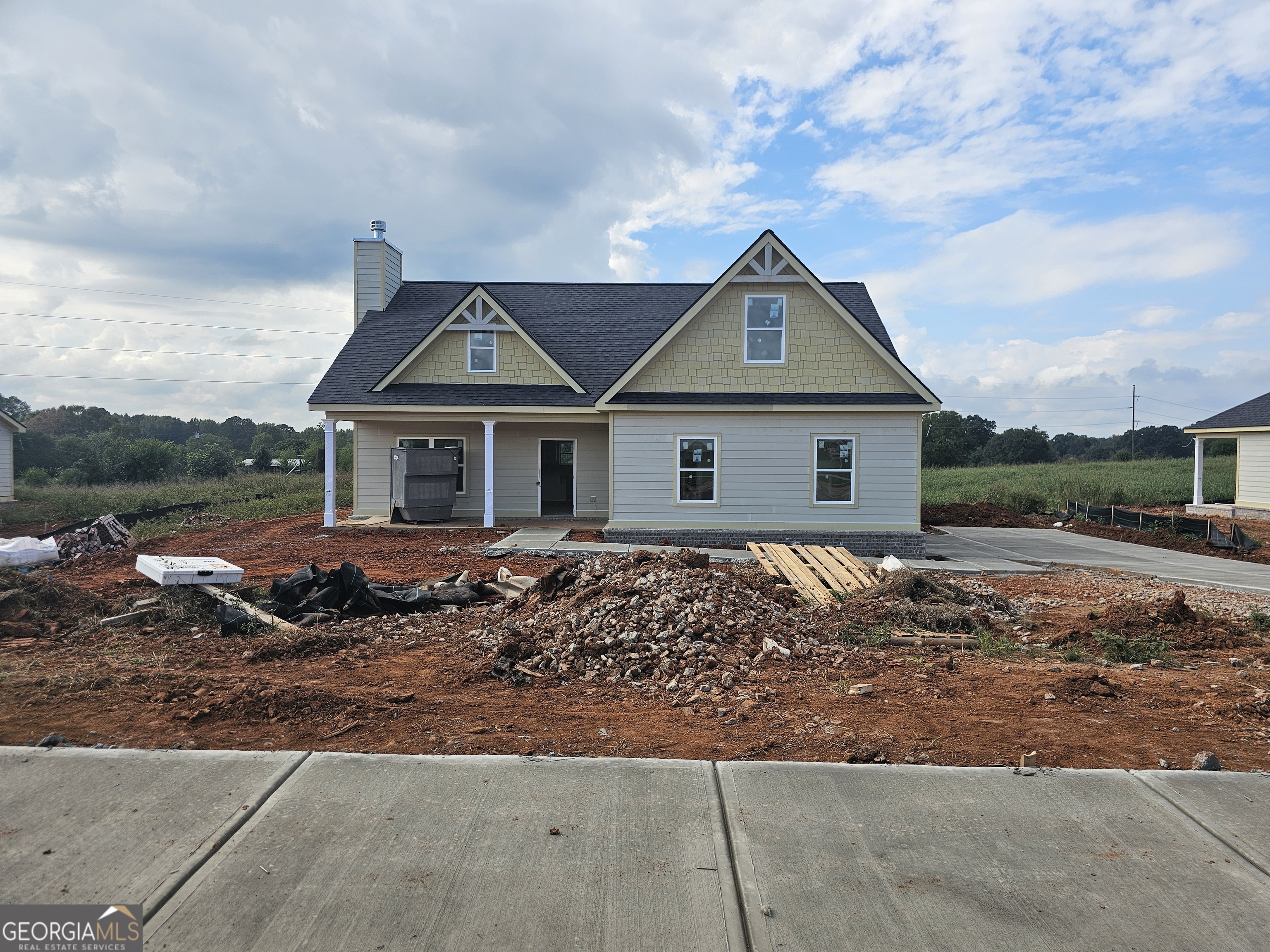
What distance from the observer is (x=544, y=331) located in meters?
22.0

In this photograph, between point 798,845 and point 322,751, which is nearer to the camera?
point 798,845

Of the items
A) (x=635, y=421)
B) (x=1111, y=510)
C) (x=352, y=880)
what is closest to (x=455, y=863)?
(x=352, y=880)

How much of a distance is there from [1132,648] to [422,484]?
15.7 meters

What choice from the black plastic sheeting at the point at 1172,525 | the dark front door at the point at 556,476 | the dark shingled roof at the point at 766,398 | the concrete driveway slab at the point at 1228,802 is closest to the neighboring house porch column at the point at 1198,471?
the black plastic sheeting at the point at 1172,525

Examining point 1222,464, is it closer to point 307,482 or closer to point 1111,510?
point 1111,510

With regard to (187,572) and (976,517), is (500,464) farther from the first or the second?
(976,517)

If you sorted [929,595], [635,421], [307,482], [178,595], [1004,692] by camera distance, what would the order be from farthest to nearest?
1. [307,482]
2. [635,421]
3. [929,595]
4. [178,595]
5. [1004,692]

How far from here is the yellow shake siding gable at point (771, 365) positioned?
17172 millimetres

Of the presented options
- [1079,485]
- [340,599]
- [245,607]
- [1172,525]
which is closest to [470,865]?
[245,607]

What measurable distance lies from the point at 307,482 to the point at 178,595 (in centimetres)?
2491

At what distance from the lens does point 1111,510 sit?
23297 mm

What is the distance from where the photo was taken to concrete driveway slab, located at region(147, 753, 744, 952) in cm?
292

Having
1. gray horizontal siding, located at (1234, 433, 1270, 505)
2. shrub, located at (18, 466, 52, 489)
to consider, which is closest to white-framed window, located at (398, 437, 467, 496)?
shrub, located at (18, 466, 52, 489)

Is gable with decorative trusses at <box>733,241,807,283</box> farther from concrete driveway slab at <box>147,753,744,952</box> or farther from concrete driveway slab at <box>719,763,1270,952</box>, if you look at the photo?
concrete driveway slab at <box>147,753,744,952</box>
